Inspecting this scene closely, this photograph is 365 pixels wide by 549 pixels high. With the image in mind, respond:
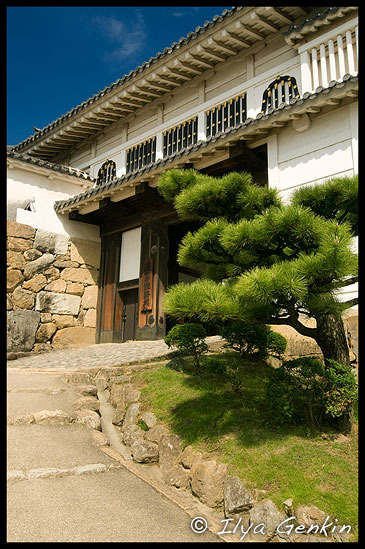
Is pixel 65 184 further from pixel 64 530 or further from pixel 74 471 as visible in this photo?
pixel 64 530

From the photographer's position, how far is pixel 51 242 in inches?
496

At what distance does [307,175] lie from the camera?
8180 mm

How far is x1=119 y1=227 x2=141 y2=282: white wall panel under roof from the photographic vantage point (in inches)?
488

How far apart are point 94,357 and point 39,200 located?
5612mm

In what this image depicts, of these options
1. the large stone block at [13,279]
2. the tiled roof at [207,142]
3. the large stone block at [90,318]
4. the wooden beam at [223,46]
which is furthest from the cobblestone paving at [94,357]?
the wooden beam at [223,46]

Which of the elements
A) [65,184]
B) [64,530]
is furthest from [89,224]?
[64,530]

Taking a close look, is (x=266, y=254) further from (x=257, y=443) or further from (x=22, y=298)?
(x=22, y=298)

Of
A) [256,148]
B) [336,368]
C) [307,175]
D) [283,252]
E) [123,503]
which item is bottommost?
[123,503]

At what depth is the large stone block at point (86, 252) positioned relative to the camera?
13.2 m

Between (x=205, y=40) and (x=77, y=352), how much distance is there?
8.69 metres

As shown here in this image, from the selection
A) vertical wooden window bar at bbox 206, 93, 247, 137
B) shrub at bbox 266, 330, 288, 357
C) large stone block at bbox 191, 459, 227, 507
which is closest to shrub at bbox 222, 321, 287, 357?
shrub at bbox 266, 330, 288, 357

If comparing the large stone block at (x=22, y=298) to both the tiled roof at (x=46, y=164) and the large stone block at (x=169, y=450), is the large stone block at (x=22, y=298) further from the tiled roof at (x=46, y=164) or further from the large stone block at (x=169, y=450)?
the large stone block at (x=169, y=450)

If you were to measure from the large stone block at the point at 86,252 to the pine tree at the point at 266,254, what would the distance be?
8237 mm

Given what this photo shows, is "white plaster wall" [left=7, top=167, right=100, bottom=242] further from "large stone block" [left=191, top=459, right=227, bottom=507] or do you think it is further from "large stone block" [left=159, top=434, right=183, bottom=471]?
"large stone block" [left=191, top=459, right=227, bottom=507]
